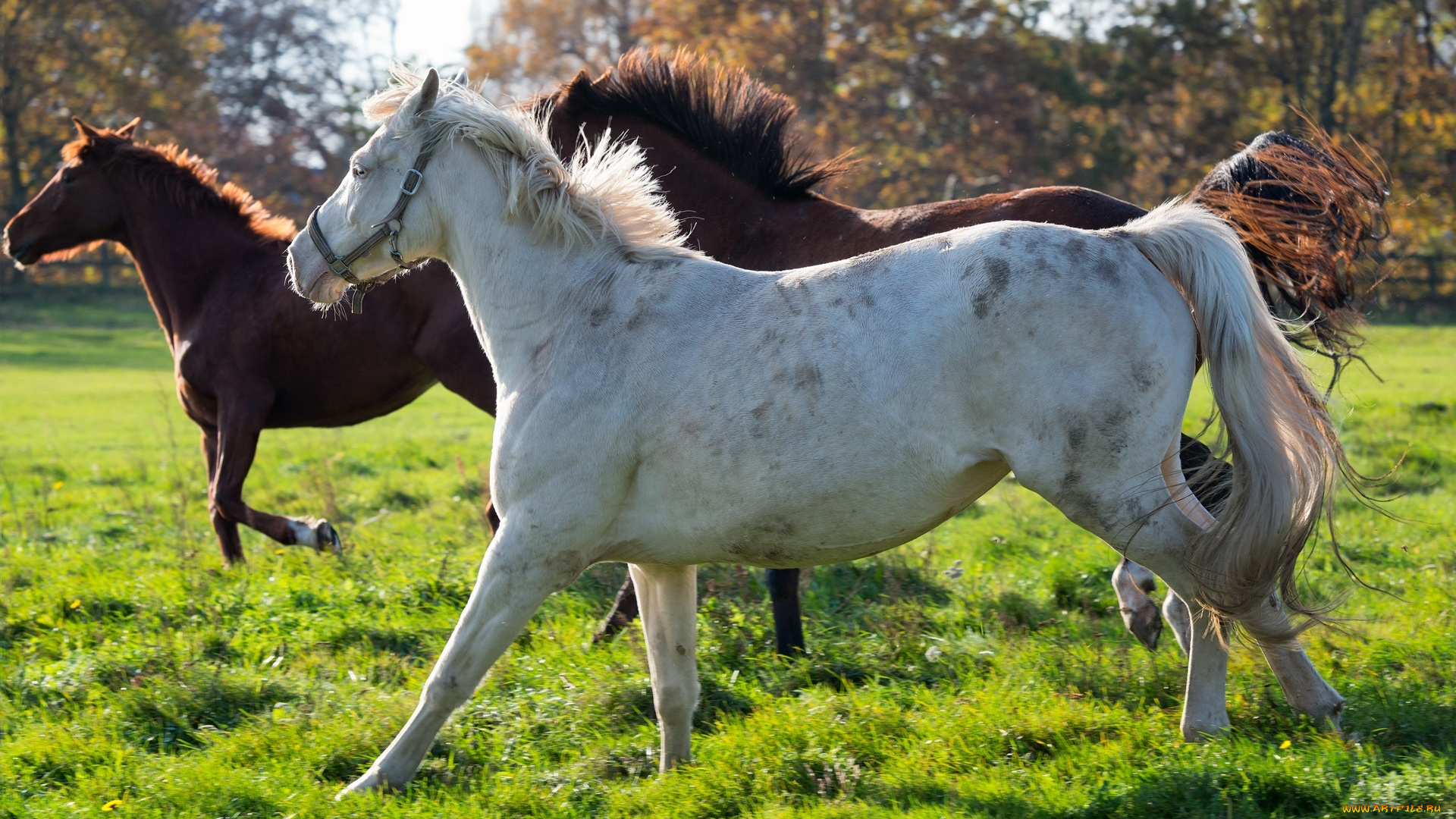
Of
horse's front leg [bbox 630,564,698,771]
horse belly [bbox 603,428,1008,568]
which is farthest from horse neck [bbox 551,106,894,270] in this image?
horse belly [bbox 603,428,1008,568]

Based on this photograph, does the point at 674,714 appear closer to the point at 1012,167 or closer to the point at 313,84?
the point at 1012,167

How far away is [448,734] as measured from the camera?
13.1ft

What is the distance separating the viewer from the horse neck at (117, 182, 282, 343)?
6863mm

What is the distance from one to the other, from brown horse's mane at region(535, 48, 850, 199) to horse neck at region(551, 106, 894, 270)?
1.9 inches

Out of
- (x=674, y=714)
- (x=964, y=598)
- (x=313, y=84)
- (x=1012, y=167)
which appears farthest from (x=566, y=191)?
(x=313, y=84)

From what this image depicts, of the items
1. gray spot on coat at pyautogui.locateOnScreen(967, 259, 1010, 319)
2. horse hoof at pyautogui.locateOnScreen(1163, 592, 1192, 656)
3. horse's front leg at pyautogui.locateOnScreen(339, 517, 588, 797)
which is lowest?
horse hoof at pyautogui.locateOnScreen(1163, 592, 1192, 656)

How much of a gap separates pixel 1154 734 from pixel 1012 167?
906 inches

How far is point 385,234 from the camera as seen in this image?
148 inches

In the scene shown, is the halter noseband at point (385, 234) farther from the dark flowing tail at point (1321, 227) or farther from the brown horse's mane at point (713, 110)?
the dark flowing tail at point (1321, 227)

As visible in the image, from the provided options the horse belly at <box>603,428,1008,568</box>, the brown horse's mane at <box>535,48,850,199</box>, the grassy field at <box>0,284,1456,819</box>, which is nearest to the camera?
the horse belly at <box>603,428,1008,568</box>

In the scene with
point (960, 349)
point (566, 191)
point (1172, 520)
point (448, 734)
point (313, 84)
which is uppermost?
point (313, 84)

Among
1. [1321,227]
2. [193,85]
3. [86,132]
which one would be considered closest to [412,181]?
[1321,227]

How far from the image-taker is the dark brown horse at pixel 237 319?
6.22 m

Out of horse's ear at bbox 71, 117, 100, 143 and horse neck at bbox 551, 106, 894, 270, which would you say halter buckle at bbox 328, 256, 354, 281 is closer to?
horse neck at bbox 551, 106, 894, 270
